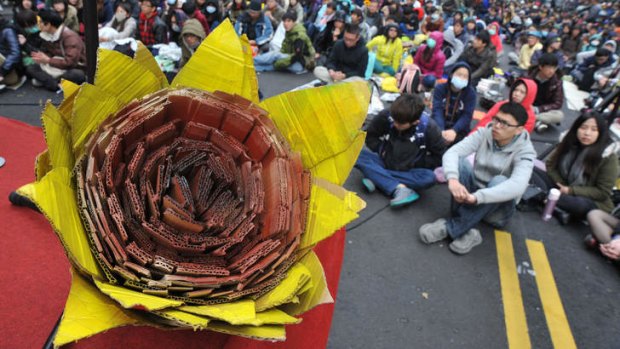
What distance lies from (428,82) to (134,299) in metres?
7.87

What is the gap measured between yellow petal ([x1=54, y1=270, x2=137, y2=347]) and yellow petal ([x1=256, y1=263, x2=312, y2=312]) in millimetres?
183

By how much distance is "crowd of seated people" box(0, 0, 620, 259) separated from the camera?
4.06m

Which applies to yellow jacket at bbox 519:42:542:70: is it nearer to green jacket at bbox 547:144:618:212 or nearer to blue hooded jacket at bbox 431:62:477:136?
blue hooded jacket at bbox 431:62:477:136

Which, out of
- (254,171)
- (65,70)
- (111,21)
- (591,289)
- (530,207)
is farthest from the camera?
(111,21)

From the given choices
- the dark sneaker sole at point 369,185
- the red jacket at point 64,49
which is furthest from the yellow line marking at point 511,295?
the red jacket at point 64,49

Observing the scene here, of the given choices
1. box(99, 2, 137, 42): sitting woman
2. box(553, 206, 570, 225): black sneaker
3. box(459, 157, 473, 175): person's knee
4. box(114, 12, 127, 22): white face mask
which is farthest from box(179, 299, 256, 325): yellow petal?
box(114, 12, 127, 22): white face mask

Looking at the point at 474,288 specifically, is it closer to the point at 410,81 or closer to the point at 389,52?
the point at 410,81

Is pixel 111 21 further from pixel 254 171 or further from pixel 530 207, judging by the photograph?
pixel 254 171

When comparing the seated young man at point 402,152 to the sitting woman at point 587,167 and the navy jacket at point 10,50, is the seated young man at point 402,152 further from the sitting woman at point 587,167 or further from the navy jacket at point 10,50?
the navy jacket at point 10,50

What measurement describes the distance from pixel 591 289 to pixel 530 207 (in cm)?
129

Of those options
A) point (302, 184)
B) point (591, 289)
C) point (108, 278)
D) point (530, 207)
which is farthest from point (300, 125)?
point (530, 207)

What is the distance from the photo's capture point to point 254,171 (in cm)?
76

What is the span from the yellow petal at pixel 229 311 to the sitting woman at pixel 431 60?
8342mm

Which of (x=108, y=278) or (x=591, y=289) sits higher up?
(x=108, y=278)
